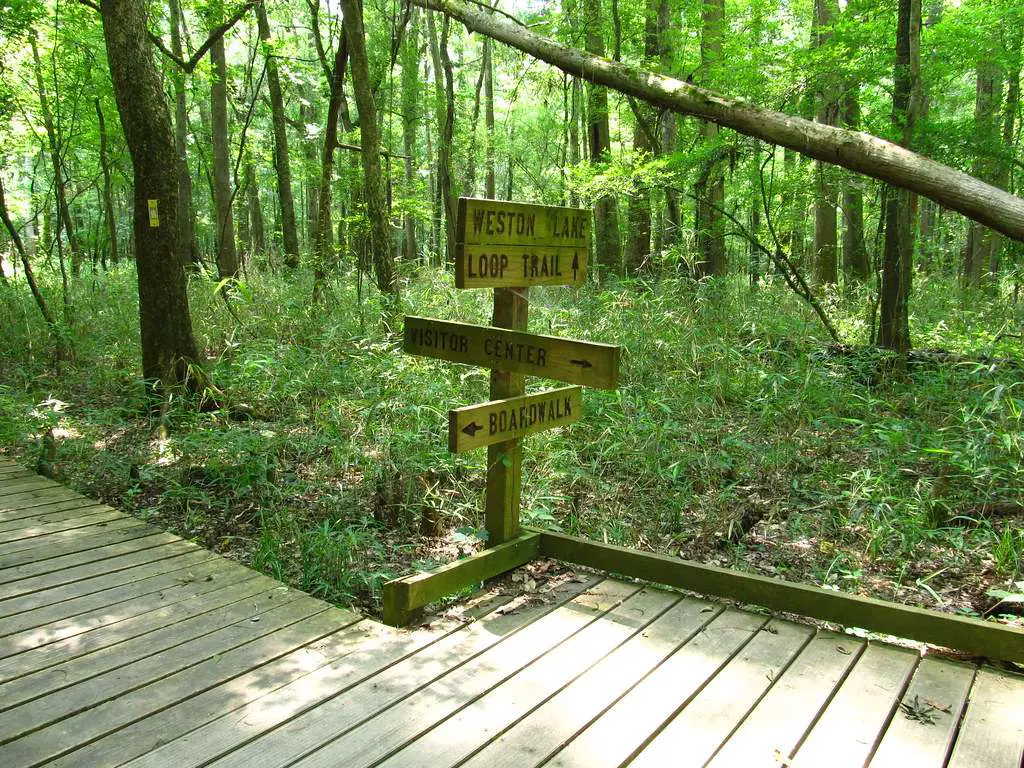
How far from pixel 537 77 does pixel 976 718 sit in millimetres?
11487

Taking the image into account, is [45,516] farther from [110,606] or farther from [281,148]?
[281,148]

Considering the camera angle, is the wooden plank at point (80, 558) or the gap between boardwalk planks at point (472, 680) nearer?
the gap between boardwalk planks at point (472, 680)

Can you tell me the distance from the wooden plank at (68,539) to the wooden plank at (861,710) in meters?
3.92

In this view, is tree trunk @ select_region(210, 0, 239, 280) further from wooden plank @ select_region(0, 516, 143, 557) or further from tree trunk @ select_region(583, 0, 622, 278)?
wooden plank @ select_region(0, 516, 143, 557)

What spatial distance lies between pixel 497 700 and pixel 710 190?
889 cm

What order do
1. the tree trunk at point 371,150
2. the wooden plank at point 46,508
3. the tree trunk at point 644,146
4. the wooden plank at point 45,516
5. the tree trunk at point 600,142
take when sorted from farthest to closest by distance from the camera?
the tree trunk at point 600,142 < the tree trunk at point 644,146 < the tree trunk at point 371,150 < the wooden plank at point 46,508 < the wooden plank at point 45,516

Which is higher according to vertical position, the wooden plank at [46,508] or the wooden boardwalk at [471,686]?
the wooden plank at [46,508]

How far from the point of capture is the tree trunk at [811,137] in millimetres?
6180

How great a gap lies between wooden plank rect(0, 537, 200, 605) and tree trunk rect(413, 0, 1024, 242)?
6.44 m

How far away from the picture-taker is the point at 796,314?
9.45 m

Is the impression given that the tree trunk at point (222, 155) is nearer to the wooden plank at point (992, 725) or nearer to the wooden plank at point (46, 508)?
the wooden plank at point (46, 508)

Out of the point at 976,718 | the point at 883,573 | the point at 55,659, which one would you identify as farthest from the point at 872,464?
the point at 55,659

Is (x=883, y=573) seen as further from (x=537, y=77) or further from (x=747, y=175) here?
(x=537, y=77)

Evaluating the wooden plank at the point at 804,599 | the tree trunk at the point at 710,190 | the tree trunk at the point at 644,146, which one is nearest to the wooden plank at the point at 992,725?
the wooden plank at the point at 804,599
